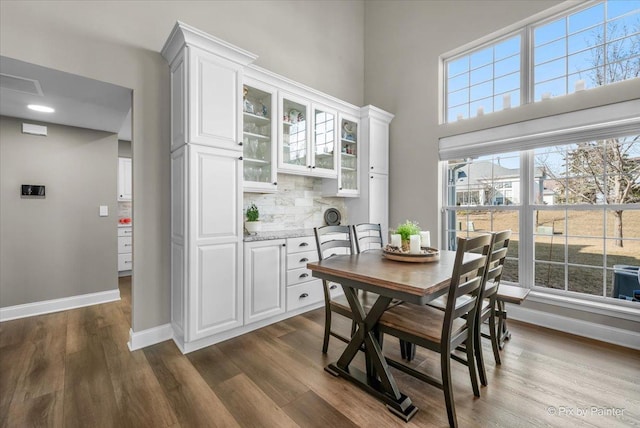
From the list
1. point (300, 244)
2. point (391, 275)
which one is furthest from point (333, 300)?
point (300, 244)

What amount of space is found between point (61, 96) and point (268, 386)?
3.06 metres

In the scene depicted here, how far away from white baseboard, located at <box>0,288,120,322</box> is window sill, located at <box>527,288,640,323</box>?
16.2 ft

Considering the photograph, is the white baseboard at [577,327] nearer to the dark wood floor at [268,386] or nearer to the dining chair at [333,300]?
the dark wood floor at [268,386]

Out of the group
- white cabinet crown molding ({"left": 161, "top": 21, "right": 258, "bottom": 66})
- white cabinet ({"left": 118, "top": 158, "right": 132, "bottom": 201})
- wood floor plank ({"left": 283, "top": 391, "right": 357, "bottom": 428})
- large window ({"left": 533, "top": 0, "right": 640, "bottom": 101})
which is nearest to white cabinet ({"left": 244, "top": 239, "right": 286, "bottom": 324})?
wood floor plank ({"left": 283, "top": 391, "right": 357, "bottom": 428})

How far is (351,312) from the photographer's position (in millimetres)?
2006

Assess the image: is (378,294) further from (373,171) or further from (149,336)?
(373,171)

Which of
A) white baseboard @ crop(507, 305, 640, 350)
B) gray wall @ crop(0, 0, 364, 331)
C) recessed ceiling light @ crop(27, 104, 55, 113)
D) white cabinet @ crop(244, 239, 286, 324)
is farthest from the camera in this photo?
recessed ceiling light @ crop(27, 104, 55, 113)

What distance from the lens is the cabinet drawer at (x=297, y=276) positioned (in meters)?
3.02

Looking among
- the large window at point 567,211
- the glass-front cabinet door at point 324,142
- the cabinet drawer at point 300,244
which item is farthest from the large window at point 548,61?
the cabinet drawer at point 300,244

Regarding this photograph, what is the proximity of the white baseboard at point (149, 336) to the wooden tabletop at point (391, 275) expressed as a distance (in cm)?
161

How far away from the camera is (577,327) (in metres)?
2.67

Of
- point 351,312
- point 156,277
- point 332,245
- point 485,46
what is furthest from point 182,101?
point 485,46

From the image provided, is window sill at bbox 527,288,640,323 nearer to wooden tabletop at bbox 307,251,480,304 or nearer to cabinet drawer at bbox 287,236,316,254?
wooden tabletop at bbox 307,251,480,304

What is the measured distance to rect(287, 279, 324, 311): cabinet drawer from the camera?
3041 millimetres
